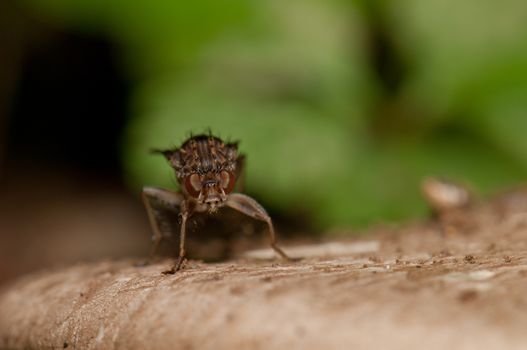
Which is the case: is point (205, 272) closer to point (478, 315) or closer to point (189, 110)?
point (478, 315)

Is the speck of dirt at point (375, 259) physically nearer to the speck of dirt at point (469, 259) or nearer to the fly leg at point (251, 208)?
the speck of dirt at point (469, 259)

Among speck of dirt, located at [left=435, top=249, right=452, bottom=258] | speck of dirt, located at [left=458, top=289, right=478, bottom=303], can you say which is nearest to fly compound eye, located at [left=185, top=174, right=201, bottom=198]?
speck of dirt, located at [left=435, top=249, right=452, bottom=258]

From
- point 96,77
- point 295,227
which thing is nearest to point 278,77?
point 295,227

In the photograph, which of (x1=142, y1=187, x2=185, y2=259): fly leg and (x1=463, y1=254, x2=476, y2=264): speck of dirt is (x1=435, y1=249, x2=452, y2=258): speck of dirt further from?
(x1=142, y1=187, x2=185, y2=259): fly leg

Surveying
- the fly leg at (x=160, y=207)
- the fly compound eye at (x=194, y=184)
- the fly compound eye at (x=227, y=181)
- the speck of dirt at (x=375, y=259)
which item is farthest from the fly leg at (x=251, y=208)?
the speck of dirt at (x=375, y=259)

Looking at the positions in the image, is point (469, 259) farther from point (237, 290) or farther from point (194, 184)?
point (194, 184)

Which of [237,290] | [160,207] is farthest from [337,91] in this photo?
[237,290]
